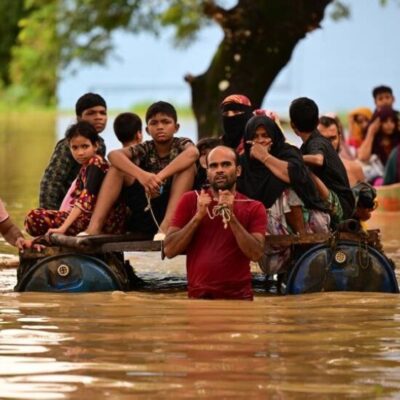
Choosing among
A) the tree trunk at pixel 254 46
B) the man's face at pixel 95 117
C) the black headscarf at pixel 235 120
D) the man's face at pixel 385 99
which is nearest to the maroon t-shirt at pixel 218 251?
the black headscarf at pixel 235 120

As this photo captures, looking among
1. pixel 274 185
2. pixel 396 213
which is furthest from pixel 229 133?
pixel 396 213

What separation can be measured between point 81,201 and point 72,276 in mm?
554

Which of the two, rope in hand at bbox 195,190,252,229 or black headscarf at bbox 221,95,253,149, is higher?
black headscarf at bbox 221,95,253,149

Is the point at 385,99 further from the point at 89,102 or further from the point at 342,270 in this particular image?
the point at 342,270

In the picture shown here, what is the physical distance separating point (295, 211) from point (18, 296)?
2057mm

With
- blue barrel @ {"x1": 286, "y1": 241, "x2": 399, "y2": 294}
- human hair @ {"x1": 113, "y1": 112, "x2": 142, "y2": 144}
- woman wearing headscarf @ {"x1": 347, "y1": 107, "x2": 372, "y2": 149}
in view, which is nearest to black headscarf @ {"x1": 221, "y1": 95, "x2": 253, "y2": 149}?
human hair @ {"x1": 113, "y1": 112, "x2": 142, "y2": 144}

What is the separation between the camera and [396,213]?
66.1ft

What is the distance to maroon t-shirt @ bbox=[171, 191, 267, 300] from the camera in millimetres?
11164

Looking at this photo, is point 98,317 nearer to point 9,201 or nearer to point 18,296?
point 18,296

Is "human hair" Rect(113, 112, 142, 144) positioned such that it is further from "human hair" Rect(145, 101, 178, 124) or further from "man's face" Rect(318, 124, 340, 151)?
"man's face" Rect(318, 124, 340, 151)

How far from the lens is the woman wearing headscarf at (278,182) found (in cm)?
1198

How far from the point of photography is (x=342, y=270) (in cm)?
1209

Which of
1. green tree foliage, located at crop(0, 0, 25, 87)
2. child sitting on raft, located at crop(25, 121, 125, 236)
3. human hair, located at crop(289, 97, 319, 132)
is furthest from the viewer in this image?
green tree foliage, located at crop(0, 0, 25, 87)

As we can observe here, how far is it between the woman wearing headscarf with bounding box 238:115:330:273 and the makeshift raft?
0.22 meters
